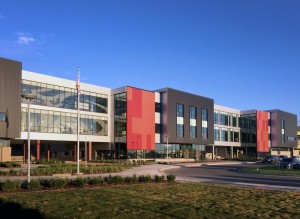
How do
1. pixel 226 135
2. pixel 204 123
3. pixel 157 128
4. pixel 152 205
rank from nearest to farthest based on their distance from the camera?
1. pixel 152 205
2. pixel 157 128
3. pixel 204 123
4. pixel 226 135

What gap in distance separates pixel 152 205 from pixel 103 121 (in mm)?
52703

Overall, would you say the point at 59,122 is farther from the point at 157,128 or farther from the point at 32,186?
the point at 32,186

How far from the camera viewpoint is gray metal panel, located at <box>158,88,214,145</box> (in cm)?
7100

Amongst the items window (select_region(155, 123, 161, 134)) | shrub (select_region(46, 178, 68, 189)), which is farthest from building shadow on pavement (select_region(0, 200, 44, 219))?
window (select_region(155, 123, 161, 134))

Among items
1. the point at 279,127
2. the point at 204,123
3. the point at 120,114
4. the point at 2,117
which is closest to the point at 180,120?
the point at 204,123

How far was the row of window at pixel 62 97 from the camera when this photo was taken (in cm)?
5275

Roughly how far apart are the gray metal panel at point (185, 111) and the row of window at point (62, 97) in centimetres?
1252

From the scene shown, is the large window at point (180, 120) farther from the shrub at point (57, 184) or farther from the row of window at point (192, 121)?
the shrub at point (57, 184)

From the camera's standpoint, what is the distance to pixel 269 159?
212ft

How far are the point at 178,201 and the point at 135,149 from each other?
1980 inches

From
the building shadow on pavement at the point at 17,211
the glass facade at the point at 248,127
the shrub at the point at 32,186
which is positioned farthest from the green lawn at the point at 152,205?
the glass facade at the point at 248,127

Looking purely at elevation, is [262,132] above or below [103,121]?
below

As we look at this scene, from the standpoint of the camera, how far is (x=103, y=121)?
6512 cm

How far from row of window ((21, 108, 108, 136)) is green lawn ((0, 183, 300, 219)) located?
3812 cm
